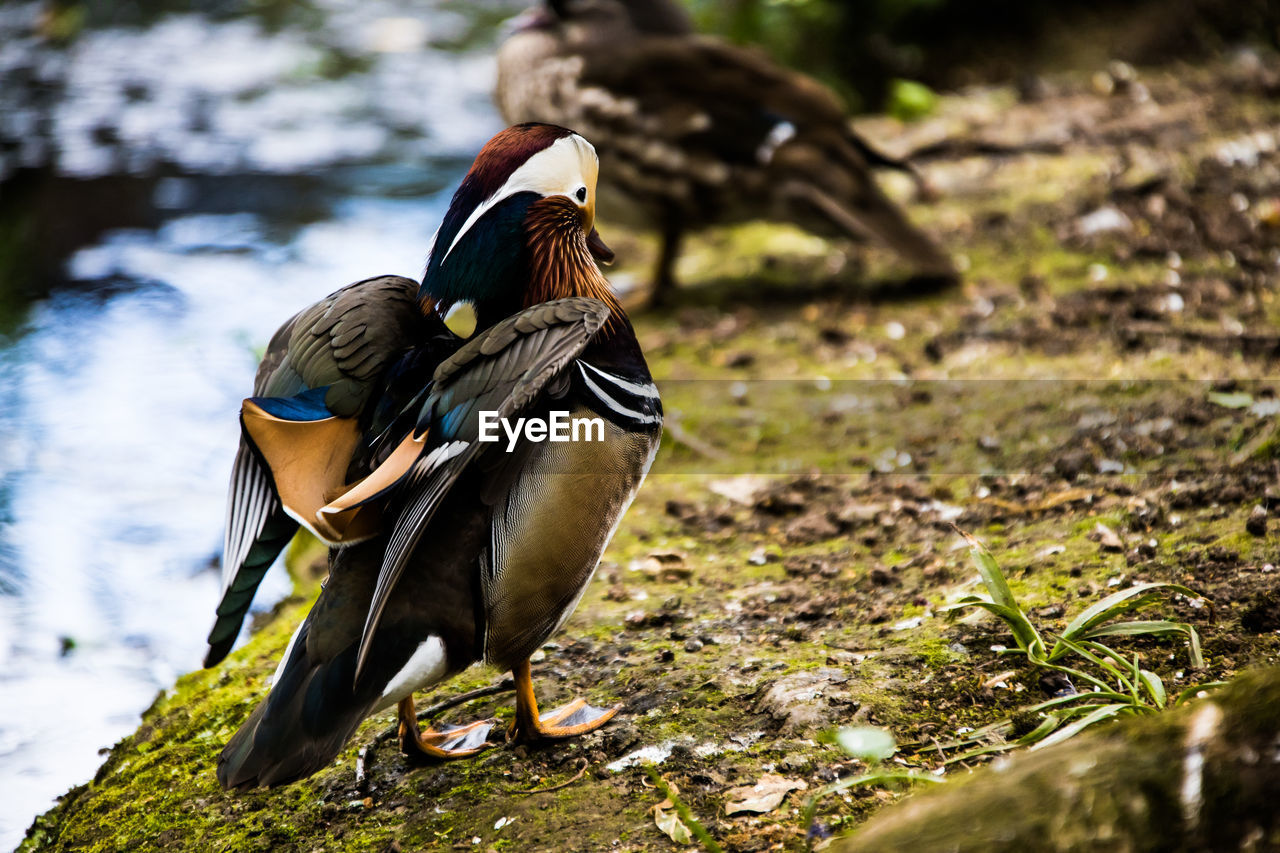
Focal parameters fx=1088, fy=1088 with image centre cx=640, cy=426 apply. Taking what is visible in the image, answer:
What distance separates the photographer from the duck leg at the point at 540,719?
2387 millimetres

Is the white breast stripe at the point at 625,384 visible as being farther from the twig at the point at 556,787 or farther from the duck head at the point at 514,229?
the twig at the point at 556,787

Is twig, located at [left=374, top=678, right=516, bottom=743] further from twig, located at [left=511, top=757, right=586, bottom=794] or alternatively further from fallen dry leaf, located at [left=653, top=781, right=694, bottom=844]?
fallen dry leaf, located at [left=653, top=781, right=694, bottom=844]

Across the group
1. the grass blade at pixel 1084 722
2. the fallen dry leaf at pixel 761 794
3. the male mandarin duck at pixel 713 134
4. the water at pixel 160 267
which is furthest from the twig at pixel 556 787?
the male mandarin duck at pixel 713 134

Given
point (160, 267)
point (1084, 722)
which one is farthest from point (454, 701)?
point (160, 267)

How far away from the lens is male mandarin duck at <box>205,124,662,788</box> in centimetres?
205

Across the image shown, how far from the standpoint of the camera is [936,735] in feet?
7.18

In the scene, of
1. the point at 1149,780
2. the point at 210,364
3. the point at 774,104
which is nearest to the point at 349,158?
the point at 210,364

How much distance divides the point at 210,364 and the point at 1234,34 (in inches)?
267

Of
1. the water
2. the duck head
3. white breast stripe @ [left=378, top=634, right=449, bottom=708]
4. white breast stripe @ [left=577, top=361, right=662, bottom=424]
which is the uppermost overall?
the duck head

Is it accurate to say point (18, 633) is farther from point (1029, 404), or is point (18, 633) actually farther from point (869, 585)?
point (1029, 404)

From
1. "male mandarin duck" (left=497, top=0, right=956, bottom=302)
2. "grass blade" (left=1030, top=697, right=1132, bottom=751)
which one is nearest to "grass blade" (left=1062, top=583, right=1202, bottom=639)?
"grass blade" (left=1030, top=697, right=1132, bottom=751)

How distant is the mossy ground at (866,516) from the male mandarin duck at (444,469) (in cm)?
28

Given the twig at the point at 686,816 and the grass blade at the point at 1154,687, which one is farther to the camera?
the grass blade at the point at 1154,687

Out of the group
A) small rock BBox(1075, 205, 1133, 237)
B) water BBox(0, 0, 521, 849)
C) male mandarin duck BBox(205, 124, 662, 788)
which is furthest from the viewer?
small rock BBox(1075, 205, 1133, 237)
